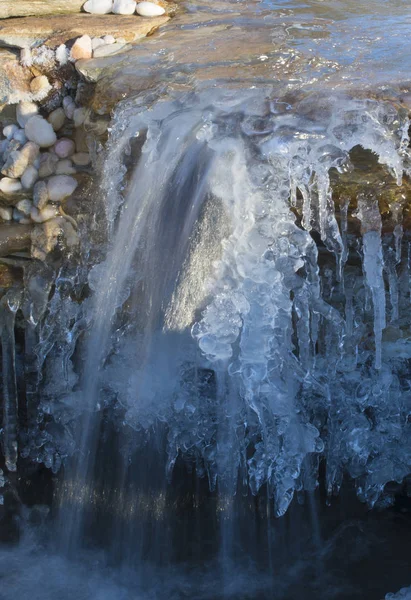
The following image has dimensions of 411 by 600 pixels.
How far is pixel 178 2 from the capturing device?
4066 millimetres

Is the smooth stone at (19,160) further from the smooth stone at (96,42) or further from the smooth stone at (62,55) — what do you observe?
the smooth stone at (96,42)

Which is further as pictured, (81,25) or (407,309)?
(81,25)

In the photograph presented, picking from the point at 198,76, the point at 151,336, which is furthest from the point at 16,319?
the point at 198,76

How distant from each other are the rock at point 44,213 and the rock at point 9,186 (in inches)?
4.3

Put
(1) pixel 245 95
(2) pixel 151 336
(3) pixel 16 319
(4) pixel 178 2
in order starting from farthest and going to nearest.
A: (4) pixel 178 2 < (3) pixel 16 319 < (2) pixel 151 336 < (1) pixel 245 95

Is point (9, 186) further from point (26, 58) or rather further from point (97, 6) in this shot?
point (97, 6)

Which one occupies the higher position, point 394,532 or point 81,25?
point 81,25

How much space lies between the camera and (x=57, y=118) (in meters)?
3.19

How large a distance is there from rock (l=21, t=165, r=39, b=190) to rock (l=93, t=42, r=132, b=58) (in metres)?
0.56

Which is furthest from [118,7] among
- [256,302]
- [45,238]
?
[256,302]

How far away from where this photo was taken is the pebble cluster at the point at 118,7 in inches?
144

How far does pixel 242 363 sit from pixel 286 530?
29.7 inches

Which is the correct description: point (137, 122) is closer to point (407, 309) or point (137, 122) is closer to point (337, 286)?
point (337, 286)

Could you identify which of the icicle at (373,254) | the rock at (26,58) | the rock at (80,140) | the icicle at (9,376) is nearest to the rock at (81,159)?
the rock at (80,140)
